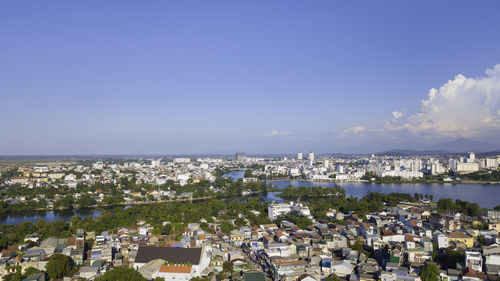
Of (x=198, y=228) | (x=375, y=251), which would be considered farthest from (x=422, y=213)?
(x=198, y=228)

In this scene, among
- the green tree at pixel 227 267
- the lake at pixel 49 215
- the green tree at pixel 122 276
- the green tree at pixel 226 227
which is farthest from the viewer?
the lake at pixel 49 215

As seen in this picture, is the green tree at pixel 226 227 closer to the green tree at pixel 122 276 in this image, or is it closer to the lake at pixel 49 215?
the green tree at pixel 122 276

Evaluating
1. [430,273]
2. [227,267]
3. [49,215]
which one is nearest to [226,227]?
A: [227,267]

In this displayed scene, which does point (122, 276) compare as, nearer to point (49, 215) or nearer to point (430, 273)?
point (430, 273)

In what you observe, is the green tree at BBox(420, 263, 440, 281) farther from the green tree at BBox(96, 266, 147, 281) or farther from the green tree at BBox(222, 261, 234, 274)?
the green tree at BBox(96, 266, 147, 281)

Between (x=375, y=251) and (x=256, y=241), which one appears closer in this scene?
(x=375, y=251)

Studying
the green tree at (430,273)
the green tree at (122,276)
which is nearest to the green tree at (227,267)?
the green tree at (122,276)

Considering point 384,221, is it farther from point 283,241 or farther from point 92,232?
point 92,232
